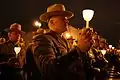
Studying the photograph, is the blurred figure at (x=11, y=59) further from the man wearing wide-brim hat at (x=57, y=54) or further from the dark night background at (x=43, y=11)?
the dark night background at (x=43, y=11)

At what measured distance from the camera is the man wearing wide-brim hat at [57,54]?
346 centimetres

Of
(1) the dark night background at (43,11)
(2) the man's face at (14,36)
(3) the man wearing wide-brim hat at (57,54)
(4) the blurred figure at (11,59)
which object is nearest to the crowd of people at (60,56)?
(3) the man wearing wide-brim hat at (57,54)

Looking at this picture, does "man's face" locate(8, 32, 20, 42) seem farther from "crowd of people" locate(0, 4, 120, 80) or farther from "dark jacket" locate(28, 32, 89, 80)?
"dark jacket" locate(28, 32, 89, 80)

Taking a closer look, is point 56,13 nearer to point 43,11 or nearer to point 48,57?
point 48,57

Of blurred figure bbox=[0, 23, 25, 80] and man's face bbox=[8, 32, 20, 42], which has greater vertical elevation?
man's face bbox=[8, 32, 20, 42]

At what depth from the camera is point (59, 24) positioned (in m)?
4.02

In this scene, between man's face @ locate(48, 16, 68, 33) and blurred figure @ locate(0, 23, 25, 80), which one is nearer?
man's face @ locate(48, 16, 68, 33)

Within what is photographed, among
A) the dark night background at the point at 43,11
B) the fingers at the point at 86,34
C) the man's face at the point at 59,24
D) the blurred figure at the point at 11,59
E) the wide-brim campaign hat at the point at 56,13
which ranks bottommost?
the blurred figure at the point at 11,59

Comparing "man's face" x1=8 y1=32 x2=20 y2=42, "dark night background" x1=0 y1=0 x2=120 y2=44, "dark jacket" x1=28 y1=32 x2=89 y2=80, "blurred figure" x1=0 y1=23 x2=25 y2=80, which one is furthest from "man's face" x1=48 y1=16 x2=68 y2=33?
"dark night background" x1=0 y1=0 x2=120 y2=44

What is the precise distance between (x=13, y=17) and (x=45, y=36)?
2398cm

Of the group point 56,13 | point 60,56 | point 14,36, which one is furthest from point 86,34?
point 14,36

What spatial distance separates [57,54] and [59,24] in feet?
1.33

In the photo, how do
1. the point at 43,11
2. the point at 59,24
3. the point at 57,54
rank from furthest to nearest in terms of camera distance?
the point at 43,11 → the point at 59,24 → the point at 57,54

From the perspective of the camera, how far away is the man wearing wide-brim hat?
3.46 m
